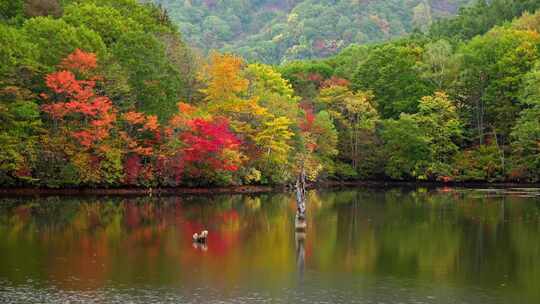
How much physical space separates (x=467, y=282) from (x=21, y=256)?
60.0ft

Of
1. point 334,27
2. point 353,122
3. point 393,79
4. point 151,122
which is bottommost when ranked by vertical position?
point 151,122

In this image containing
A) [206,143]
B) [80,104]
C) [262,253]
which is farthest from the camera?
[206,143]

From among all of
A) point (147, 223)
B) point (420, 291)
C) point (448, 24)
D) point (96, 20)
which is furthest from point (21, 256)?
point (448, 24)

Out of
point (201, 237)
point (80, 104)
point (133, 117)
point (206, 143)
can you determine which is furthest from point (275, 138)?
point (201, 237)

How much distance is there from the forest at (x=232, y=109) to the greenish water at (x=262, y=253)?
6.67 meters

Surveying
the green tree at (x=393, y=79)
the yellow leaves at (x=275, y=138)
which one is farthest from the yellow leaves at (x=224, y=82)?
the green tree at (x=393, y=79)

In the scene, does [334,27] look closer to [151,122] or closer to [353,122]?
[353,122]

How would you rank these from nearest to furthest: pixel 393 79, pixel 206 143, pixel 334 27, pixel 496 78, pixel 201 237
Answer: pixel 201 237
pixel 206 143
pixel 496 78
pixel 393 79
pixel 334 27

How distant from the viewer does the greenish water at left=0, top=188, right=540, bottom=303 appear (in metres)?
29.3

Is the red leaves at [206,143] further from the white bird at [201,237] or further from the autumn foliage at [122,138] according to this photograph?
the white bird at [201,237]

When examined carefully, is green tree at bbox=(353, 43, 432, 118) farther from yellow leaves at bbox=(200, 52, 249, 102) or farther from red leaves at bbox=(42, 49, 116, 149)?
red leaves at bbox=(42, 49, 116, 149)

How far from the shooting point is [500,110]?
9056cm

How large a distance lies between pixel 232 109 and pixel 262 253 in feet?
130

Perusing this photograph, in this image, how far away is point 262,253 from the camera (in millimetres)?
38188
